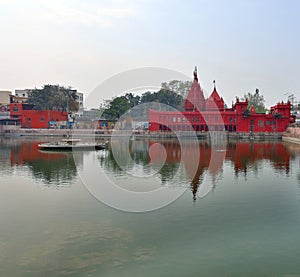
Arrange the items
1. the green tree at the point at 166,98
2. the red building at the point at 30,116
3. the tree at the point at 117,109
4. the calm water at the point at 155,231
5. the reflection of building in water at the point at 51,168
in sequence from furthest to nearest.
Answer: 1. the green tree at the point at 166,98
2. the tree at the point at 117,109
3. the red building at the point at 30,116
4. the reflection of building in water at the point at 51,168
5. the calm water at the point at 155,231

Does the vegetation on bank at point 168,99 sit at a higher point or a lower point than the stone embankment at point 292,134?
higher

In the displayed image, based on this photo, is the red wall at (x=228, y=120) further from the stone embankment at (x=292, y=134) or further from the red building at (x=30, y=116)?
the red building at (x=30, y=116)

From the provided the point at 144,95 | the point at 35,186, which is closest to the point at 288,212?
the point at 35,186

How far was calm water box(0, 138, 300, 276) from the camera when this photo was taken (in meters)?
9.19

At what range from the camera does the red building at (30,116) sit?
2682 inches

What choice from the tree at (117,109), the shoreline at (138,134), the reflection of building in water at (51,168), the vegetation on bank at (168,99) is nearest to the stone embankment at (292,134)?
the shoreline at (138,134)

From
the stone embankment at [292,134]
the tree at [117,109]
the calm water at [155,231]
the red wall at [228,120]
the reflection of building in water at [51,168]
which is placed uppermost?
the tree at [117,109]

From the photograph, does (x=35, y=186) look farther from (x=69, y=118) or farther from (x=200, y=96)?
(x=69, y=118)

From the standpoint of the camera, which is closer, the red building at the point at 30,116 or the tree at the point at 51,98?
the red building at the point at 30,116

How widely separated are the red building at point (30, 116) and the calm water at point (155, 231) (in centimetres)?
5052

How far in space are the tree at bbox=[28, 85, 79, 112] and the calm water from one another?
51870 millimetres

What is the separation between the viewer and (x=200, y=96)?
64.9 metres

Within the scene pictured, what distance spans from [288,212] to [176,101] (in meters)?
75.0

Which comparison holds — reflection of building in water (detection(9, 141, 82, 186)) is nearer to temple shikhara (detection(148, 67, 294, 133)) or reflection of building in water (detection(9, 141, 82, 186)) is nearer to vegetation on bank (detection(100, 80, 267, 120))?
temple shikhara (detection(148, 67, 294, 133))
